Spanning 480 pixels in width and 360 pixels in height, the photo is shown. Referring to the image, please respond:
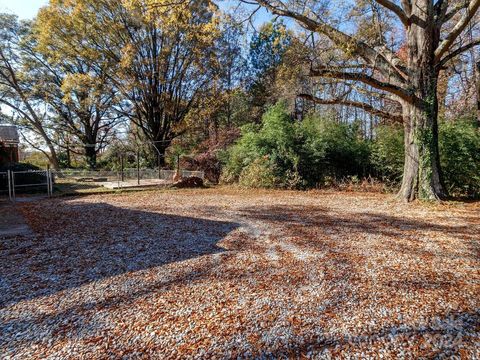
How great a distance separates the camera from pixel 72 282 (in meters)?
2.88

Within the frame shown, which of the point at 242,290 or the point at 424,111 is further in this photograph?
the point at 424,111

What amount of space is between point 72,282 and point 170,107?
1599 cm

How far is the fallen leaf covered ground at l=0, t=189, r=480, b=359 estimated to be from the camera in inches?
74.5

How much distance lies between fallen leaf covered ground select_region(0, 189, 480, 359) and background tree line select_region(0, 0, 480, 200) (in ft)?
13.3

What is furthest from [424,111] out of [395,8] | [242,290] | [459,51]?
[242,290]

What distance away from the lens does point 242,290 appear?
265 centimetres

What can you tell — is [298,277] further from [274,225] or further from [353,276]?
[274,225]

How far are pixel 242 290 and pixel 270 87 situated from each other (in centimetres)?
1177

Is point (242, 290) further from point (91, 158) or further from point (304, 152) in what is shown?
point (91, 158)

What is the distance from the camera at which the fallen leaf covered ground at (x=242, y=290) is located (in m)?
1.89

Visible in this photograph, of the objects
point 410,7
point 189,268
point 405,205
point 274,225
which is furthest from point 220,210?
point 410,7

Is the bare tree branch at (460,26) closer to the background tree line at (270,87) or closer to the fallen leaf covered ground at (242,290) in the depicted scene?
the background tree line at (270,87)

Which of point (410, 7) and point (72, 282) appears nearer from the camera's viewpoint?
point (72, 282)

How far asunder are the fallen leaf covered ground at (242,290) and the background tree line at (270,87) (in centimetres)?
405
